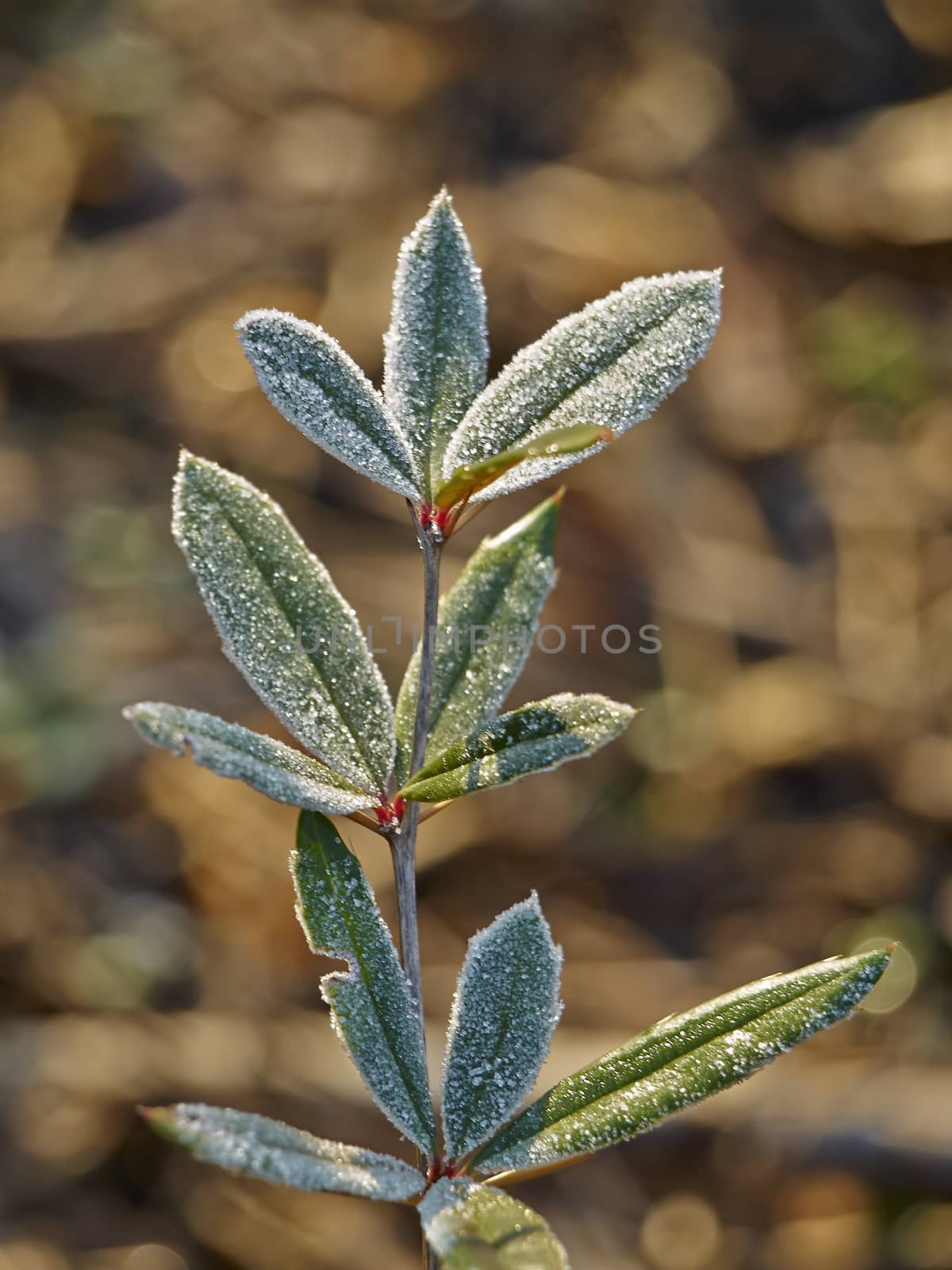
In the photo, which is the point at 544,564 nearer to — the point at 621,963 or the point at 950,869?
the point at 621,963

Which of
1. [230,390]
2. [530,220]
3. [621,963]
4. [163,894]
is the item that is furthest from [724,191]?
[163,894]

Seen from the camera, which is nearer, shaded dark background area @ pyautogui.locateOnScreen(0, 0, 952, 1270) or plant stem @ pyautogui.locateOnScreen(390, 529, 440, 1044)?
plant stem @ pyautogui.locateOnScreen(390, 529, 440, 1044)

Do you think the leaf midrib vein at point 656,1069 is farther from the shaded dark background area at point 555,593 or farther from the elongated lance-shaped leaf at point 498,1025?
the shaded dark background area at point 555,593

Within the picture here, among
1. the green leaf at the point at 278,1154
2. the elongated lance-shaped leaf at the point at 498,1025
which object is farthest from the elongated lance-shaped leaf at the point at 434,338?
the green leaf at the point at 278,1154

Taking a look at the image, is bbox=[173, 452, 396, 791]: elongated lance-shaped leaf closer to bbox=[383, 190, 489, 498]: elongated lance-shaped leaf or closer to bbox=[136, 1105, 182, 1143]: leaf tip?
bbox=[383, 190, 489, 498]: elongated lance-shaped leaf

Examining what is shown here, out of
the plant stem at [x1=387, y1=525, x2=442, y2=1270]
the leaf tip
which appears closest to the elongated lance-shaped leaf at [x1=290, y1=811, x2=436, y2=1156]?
the plant stem at [x1=387, y1=525, x2=442, y2=1270]

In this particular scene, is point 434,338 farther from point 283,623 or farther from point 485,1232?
point 485,1232
